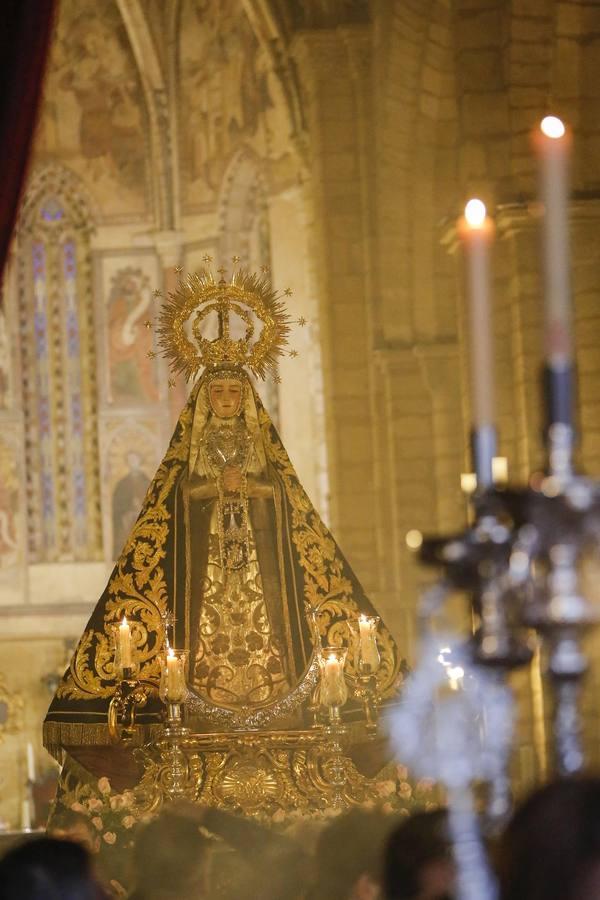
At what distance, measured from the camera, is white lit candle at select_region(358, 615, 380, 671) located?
7.48m

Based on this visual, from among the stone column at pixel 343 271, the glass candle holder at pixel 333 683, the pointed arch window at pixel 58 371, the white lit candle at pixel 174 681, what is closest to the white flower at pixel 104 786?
the white lit candle at pixel 174 681

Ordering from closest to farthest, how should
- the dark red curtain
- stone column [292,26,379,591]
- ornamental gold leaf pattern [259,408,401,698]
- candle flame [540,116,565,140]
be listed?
1. candle flame [540,116,565,140]
2. the dark red curtain
3. ornamental gold leaf pattern [259,408,401,698]
4. stone column [292,26,379,591]

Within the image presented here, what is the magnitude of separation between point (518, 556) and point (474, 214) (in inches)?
26.3

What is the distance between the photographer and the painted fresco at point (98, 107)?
1919 centimetres

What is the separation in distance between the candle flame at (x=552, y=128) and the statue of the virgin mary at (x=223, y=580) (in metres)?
4.64

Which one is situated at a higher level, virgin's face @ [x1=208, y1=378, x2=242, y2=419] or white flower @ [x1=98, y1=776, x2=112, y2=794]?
virgin's face @ [x1=208, y1=378, x2=242, y2=419]

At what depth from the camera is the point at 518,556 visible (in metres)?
2.92

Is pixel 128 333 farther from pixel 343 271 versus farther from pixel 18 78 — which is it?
pixel 18 78

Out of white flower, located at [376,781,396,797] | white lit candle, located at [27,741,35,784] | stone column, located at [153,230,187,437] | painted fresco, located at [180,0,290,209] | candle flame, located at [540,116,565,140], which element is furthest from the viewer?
stone column, located at [153,230,187,437]

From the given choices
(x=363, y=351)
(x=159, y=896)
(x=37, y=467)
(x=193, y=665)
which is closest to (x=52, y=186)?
(x=37, y=467)

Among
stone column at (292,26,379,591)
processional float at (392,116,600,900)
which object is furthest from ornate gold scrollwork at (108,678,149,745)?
stone column at (292,26,379,591)

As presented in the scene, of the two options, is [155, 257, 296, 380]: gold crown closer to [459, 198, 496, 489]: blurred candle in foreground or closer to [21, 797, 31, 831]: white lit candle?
[459, 198, 496, 489]: blurred candle in foreground

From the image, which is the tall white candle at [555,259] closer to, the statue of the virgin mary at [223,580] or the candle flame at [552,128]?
the candle flame at [552,128]

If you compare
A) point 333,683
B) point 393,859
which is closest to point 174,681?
point 333,683
